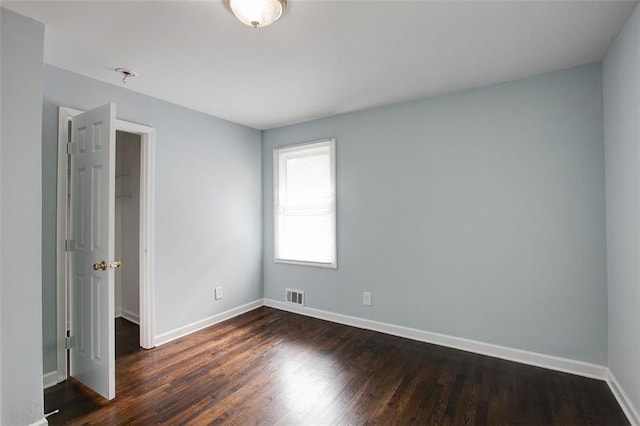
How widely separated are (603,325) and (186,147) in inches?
162

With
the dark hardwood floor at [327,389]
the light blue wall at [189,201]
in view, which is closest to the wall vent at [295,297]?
the light blue wall at [189,201]

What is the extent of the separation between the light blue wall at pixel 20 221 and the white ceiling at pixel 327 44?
0.77ft

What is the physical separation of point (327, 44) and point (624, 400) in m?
3.08

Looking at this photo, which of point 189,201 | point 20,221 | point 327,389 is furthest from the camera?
point 189,201

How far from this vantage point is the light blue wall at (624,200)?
1.76 metres

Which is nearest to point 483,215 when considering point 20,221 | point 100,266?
point 100,266

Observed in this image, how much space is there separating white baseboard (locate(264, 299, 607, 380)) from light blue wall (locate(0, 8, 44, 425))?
2.59m

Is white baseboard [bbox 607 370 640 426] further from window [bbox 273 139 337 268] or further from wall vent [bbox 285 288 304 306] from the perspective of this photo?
wall vent [bbox 285 288 304 306]

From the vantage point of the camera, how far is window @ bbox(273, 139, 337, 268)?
144 inches

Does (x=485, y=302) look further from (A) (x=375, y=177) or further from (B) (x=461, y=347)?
(A) (x=375, y=177)

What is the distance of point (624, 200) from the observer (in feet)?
6.33

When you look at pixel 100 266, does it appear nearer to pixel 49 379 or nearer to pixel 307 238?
pixel 49 379

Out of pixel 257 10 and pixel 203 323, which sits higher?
pixel 257 10

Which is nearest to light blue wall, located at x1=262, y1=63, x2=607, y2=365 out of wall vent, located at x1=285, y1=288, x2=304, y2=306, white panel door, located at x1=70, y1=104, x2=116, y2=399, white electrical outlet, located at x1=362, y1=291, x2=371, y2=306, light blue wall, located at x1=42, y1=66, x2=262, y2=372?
white electrical outlet, located at x1=362, y1=291, x2=371, y2=306
